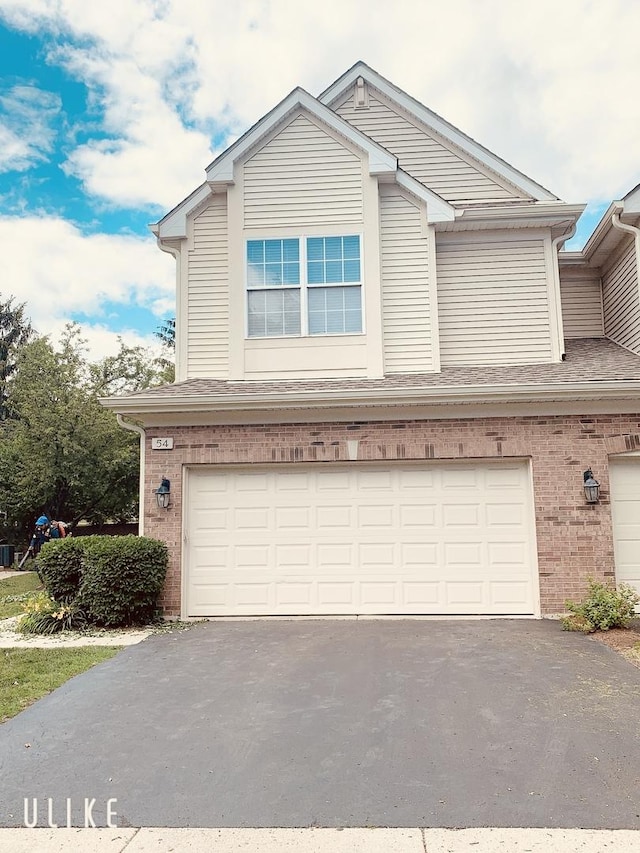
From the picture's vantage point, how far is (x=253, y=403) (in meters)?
8.48

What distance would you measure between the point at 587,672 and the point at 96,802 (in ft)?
14.8

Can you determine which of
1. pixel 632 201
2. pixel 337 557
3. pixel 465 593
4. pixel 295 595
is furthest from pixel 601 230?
pixel 295 595

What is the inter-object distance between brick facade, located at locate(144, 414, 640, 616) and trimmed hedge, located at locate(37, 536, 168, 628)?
1.32ft

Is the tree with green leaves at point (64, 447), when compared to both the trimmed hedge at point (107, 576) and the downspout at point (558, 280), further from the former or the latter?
the downspout at point (558, 280)

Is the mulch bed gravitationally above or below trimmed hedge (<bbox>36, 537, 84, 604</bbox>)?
below

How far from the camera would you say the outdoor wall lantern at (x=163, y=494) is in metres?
8.57

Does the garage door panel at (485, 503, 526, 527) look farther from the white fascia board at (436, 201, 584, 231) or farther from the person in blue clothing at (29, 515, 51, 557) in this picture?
the person in blue clothing at (29, 515, 51, 557)

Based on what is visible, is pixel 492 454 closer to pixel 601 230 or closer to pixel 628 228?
pixel 628 228

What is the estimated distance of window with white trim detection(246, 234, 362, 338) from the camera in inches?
380

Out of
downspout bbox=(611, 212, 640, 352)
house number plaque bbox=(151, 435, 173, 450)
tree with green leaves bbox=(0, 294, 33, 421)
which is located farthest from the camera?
tree with green leaves bbox=(0, 294, 33, 421)

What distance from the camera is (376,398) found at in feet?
27.4

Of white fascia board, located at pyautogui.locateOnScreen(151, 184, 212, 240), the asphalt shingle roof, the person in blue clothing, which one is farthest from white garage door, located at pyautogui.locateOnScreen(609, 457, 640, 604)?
the person in blue clothing

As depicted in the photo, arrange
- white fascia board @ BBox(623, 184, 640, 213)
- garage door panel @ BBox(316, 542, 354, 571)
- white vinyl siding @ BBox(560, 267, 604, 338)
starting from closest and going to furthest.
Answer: garage door panel @ BBox(316, 542, 354, 571) → white fascia board @ BBox(623, 184, 640, 213) → white vinyl siding @ BBox(560, 267, 604, 338)

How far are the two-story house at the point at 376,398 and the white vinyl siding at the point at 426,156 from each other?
25 centimetres
